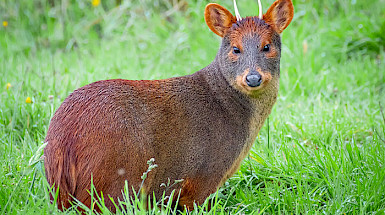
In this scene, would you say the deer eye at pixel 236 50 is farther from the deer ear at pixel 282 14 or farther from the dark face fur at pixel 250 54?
the deer ear at pixel 282 14

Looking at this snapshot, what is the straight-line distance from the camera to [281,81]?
5984 mm

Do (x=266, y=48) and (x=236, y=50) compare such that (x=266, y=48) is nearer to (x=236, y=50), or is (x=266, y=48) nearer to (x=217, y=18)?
(x=236, y=50)

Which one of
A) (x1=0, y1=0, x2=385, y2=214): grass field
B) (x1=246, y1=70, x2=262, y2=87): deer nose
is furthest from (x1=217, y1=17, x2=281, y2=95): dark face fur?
(x1=0, y1=0, x2=385, y2=214): grass field

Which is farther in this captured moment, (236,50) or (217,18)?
(217,18)

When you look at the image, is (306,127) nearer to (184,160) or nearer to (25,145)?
(184,160)

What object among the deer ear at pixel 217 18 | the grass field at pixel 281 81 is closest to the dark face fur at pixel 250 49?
the deer ear at pixel 217 18

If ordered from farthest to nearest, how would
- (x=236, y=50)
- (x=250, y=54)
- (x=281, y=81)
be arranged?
(x=281, y=81)
(x=236, y=50)
(x=250, y=54)

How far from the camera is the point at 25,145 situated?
4.14m

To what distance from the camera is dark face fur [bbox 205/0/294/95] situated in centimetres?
359

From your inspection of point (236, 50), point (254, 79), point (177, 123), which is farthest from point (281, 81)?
point (177, 123)

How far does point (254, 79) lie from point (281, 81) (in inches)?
101

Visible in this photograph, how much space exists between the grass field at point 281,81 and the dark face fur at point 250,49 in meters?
0.77

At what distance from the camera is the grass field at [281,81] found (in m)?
3.58

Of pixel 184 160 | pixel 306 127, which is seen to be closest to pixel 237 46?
pixel 184 160
